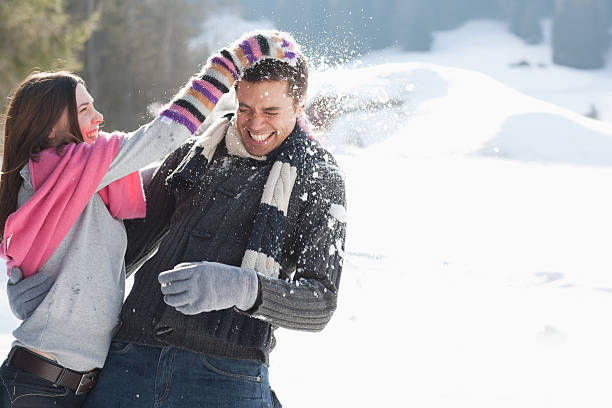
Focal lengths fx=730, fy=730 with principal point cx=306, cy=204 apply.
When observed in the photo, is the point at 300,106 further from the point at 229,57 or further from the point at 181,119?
the point at 181,119

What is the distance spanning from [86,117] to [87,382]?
66 centimetres

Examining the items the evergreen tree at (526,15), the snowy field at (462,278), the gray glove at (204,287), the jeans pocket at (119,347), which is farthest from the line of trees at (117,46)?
the evergreen tree at (526,15)

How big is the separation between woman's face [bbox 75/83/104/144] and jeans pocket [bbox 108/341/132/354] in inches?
20.1

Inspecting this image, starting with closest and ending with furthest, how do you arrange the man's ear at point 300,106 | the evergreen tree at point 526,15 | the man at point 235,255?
the man at point 235,255
the man's ear at point 300,106
the evergreen tree at point 526,15

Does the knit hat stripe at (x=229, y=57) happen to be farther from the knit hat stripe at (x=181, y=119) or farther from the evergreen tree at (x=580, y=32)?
the evergreen tree at (x=580, y=32)

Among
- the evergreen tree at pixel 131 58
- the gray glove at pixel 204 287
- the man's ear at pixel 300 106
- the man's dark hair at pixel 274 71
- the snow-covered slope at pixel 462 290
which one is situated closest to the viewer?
the gray glove at pixel 204 287

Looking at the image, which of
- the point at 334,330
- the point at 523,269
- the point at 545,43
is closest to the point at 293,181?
the point at 334,330

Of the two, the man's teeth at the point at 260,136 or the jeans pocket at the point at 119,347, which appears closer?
the jeans pocket at the point at 119,347

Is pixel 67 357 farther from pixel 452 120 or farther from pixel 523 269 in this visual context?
pixel 452 120

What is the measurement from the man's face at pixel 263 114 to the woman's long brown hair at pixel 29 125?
426 millimetres

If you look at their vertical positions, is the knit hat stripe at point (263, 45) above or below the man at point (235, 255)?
above

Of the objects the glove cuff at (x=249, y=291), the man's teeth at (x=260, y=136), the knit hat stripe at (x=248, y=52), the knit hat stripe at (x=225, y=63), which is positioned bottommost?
the glove cuff at (x=249, y=291)

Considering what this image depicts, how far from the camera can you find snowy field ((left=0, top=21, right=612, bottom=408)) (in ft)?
13.7

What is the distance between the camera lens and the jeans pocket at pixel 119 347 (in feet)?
5.75
